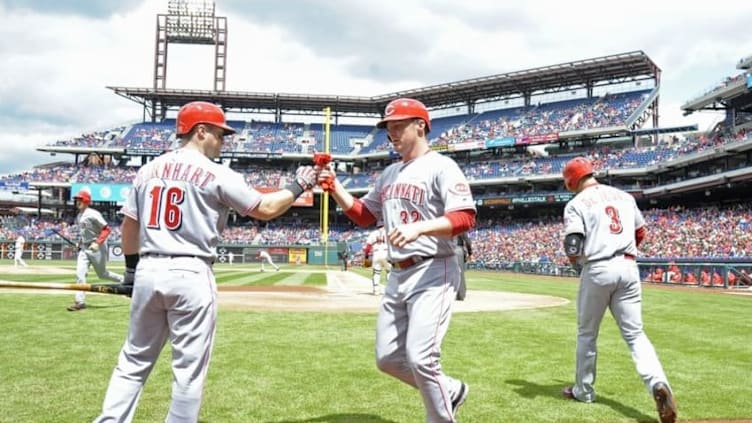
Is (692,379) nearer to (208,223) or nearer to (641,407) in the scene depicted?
(641,407)

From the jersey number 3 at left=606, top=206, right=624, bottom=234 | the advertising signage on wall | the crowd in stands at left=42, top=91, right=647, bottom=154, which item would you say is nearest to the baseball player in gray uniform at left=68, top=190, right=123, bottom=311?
the jersey number 3 at left=606, top=206, right=624, bottom=234

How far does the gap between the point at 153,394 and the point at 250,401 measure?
2.95 ft

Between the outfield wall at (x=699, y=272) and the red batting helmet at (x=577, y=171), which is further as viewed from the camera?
the outfield wall at (x=699, y=272)

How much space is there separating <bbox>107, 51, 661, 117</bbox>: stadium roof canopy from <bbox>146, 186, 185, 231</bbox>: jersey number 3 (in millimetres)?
47213

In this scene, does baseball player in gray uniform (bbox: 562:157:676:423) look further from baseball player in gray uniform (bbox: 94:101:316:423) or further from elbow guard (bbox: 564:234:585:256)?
baseball player in gray uniform (bbox: 94:101:316:423)

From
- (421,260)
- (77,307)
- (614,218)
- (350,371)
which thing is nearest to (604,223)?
(614,218)

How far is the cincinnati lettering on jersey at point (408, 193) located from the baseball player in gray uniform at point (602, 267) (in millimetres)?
1710

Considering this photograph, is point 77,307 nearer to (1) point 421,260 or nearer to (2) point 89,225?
(2) point 89,225

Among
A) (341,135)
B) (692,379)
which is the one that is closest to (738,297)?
(692,379)

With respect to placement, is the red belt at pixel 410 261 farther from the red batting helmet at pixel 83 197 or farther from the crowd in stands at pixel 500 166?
the crowd in stands at pixel 500 166

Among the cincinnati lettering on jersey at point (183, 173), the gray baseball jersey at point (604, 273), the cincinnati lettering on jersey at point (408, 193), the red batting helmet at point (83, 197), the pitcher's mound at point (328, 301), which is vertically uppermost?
the red batting helmet at point (83, 197)

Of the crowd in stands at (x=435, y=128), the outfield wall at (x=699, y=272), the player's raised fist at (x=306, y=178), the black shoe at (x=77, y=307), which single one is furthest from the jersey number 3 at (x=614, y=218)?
the crowd in stands at (x=435, y=128)

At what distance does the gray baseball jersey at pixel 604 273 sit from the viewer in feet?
15.6

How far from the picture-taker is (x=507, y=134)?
2056 inches
